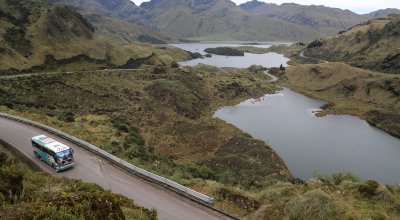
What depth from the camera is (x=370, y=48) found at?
385 ft

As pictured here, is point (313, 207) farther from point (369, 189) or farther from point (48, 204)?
point (48, 204)

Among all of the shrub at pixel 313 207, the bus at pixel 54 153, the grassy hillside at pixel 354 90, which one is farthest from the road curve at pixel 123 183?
the grassy hillside at pixel 354 90

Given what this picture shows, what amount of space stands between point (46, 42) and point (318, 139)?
92.9m

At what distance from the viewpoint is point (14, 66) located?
55.0 meters

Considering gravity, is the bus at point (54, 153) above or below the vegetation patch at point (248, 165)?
above

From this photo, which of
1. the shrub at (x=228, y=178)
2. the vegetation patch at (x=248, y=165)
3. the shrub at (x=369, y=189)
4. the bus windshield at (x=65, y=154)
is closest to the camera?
the shrub at (x=369, y=189)

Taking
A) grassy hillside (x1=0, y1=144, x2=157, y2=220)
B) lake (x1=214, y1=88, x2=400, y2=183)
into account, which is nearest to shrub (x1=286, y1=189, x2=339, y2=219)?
grassy hillside (x1=0, y1=144, x2=157, y2=220)

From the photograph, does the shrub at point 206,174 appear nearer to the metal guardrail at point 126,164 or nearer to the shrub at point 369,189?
the metal guardrail at point 126,164

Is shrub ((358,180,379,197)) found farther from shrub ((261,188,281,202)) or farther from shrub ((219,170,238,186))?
shrub ((219,170,238,186))

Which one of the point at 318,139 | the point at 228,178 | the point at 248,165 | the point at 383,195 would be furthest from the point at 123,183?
the point at 318,139

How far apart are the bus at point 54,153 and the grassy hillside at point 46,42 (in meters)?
49.9

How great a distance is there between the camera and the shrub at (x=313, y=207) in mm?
14152

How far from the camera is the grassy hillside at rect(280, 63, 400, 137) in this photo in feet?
208

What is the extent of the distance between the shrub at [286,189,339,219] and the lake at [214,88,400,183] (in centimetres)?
2195
